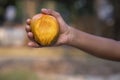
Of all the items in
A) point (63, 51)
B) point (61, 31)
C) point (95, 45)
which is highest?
point (61, 31)

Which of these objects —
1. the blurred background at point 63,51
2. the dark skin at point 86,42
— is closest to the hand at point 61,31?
the dark skin at point 86,42

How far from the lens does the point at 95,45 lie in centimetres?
308

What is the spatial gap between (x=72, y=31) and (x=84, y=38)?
0.08 m

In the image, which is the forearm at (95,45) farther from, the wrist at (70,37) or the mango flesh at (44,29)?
the mango flesh at (44,29)

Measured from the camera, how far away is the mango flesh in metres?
2.72

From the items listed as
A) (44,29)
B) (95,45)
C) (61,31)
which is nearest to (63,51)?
(95,45)

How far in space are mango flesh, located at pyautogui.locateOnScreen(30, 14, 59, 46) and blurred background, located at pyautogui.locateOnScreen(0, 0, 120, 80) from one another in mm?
3322

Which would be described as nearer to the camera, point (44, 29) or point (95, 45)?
point (44, 29)

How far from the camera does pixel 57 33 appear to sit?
109 inches

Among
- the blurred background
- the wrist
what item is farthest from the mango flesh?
the blurred background

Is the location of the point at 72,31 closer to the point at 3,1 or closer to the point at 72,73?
the point at 72,73

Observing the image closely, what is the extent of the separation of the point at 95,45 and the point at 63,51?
41.9 ft

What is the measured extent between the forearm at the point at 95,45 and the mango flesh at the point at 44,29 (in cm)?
29

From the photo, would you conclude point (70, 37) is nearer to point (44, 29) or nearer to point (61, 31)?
point (61, 31)
